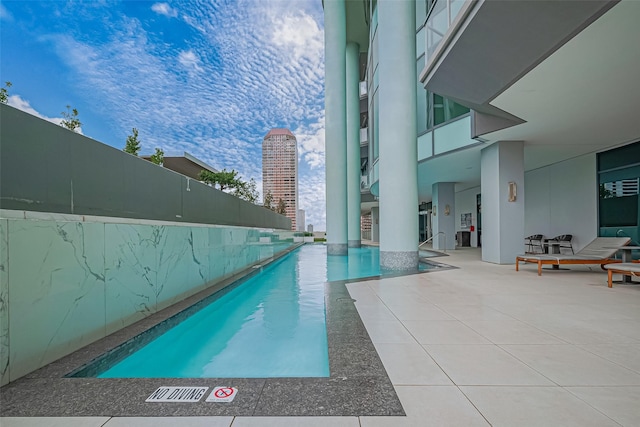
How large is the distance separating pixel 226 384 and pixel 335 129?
1469 cm

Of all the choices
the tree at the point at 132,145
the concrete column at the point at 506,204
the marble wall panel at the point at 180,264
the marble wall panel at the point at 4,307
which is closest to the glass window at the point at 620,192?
the concrete column at the point at 506,204

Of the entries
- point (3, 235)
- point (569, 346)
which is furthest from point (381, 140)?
point (3, 235)

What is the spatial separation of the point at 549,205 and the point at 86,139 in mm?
15072

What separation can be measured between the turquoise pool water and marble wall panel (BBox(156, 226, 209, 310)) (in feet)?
1.62

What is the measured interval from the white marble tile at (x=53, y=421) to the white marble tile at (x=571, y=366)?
3259mm

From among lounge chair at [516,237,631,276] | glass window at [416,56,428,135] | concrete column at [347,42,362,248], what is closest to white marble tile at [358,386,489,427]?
lounge chair at [516,237,631,276]

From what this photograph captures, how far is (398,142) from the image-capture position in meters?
8.78

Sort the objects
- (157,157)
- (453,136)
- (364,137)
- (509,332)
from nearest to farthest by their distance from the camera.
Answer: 1. (509,332)
2. (453,136)
3. (157,157)
4. (364,137)

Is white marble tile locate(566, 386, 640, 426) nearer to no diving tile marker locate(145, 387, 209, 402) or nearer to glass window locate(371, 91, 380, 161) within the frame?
no diving tile marker locate(145, 387, 209, 402)

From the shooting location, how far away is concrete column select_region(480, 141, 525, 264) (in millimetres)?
9359

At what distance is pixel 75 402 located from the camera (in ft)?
7.13

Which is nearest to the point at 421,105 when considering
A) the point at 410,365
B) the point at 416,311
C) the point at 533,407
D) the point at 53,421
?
the point at 416,311

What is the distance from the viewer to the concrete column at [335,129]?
15.7 m

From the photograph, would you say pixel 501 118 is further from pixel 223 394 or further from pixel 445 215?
pixel 223 394
